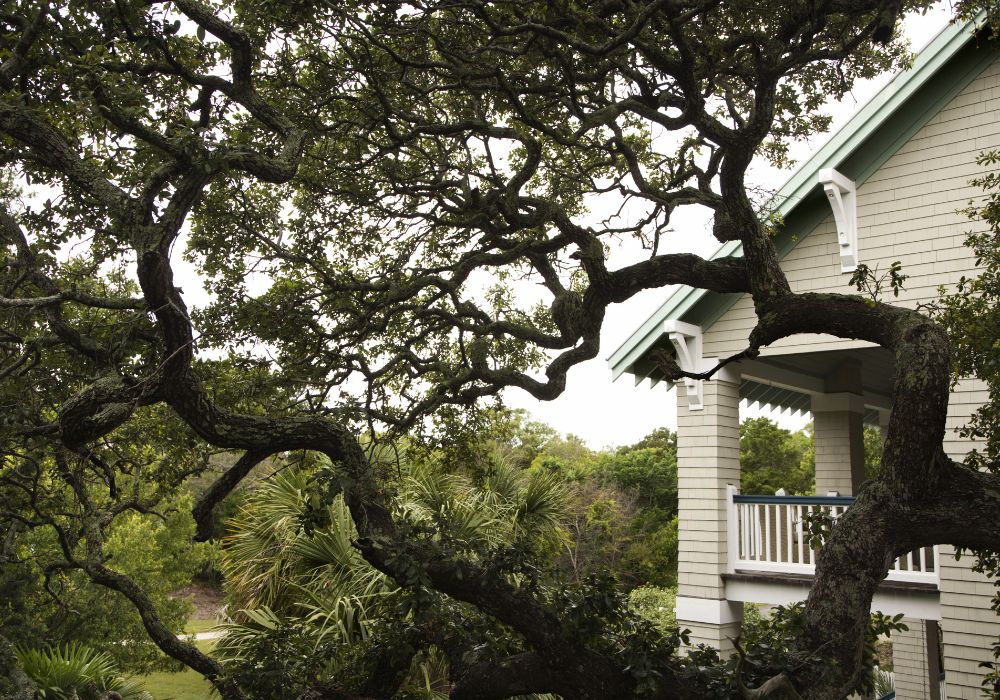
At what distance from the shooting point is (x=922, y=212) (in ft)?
32.6

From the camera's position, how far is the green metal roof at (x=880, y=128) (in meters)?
9.53

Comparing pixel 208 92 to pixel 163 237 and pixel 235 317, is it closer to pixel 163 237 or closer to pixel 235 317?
pixel 163 237

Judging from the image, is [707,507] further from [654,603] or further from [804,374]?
[654,603]

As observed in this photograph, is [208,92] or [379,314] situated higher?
[208,92]

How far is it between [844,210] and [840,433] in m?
5.51

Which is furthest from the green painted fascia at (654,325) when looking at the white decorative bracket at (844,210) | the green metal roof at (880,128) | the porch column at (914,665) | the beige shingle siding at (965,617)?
the porch column at (914,665)

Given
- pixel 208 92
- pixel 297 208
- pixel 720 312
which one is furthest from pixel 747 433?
pixel 208 92

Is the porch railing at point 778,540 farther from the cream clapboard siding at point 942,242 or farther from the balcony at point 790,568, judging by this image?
the cream clapboard siding at point 942,242

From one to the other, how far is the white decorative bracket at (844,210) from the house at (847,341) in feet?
0.06

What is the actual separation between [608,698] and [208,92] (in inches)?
179

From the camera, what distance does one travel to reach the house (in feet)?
30.6

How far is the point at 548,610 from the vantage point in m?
5.25

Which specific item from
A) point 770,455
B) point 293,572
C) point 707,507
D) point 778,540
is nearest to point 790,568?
point 778,540

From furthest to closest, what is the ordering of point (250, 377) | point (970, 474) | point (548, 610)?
point (250, 377) < point (548, 610) < point (970, 474)
